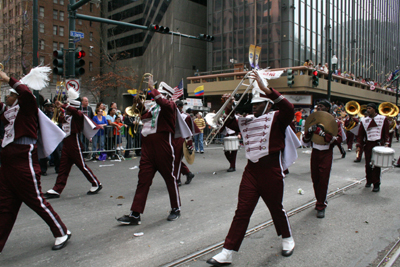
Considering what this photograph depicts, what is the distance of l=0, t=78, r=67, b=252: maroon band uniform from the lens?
3762 millimetres

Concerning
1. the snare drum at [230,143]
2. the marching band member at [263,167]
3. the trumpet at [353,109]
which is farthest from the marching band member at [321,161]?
the trumpet at [353,109]

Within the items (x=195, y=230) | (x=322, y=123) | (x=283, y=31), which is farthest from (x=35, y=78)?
(x=283, y=31)

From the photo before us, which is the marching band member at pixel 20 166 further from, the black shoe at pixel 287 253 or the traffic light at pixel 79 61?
the traffic light at pixel 79 61

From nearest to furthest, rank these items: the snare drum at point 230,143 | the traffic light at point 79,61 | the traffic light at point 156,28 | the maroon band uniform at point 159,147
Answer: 1. the maroon band uniform at point 159,147
2. the snare drum at point 230,143
3. the traffic light at point 79,61
4. the traffic light at point 156,28

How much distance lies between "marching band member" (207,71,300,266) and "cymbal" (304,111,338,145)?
2.05 meters

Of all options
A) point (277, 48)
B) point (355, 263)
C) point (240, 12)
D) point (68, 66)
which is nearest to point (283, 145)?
point (355, 263)

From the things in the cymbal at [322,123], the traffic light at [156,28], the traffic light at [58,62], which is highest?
the traffic light at [156,28]

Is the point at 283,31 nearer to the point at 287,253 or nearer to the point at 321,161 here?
the point at 321,161

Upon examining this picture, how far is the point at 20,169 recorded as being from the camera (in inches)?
150

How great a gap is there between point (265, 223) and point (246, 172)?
143cm

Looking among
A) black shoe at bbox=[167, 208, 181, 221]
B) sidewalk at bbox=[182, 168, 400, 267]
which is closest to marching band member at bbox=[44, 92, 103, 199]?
black shoe at bbox=[167, 208, 181, 221]

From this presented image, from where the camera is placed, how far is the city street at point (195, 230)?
3715mm

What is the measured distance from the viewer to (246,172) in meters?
3.83

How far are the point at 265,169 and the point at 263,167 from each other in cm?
3
